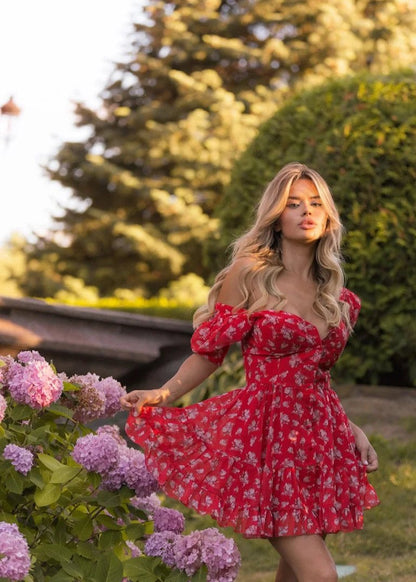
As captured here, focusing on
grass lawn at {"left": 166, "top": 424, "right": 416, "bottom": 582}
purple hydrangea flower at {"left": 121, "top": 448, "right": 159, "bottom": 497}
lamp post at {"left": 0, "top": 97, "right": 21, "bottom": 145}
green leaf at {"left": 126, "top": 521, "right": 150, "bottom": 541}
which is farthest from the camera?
lamp post at {"left": 0, "top": 97, "right": 21, "bottom": 145}

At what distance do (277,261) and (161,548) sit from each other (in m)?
1.00

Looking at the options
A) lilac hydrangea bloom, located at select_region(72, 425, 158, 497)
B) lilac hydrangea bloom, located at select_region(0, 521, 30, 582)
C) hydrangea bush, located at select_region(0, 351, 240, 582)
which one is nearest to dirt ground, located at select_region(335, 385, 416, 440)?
hydrangea bush, located at select_region(0, 351, 240, 582)

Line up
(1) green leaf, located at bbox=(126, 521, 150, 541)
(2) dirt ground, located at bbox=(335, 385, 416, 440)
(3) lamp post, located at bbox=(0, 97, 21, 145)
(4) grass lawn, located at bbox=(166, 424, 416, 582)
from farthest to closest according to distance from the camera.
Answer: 1. (3) lamp post, located at bbox=(0, 97, 21, 145)
2. (2) dirt ground, located at bbox=(335, 385, 416, 440)
3. (4) grass lawn, located at bbox=(166, 424, 416, 582)
4. (1) green leaf, located at bbox=(126, 521, 150, 541)

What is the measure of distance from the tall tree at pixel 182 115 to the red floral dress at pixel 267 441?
611 inches

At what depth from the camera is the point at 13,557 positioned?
230 cm

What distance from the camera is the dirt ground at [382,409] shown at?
19.1 ft

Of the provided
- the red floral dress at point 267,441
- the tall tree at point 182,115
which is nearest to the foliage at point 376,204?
the red floral dress at point 267,441

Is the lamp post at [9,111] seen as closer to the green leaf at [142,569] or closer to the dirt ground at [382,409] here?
the dirt ground at [382,409]

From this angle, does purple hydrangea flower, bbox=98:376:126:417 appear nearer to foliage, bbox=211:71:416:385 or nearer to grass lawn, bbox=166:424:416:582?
grass lawn, bbox=166:424:416:582

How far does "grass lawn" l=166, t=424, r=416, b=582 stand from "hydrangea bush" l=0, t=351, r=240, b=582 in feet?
5.26

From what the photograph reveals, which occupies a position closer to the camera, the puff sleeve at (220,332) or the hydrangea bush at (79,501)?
the hydrangea bush at (79,501)

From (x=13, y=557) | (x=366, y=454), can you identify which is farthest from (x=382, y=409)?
(x=13, y=557)

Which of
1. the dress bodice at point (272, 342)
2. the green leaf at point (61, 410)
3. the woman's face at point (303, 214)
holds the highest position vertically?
the woman's face at point (303, 214)

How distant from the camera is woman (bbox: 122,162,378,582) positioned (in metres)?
2.70
